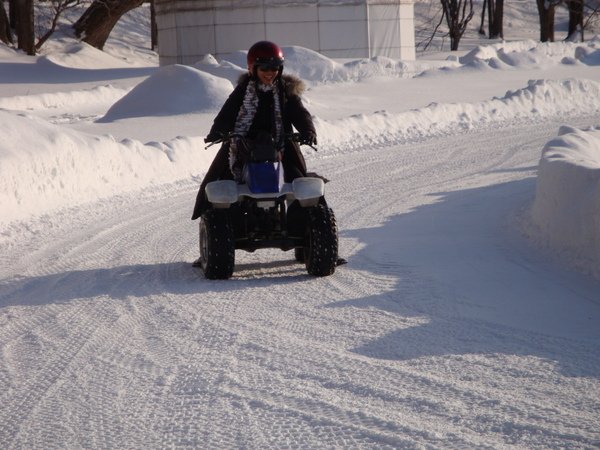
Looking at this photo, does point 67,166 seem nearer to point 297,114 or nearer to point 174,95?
point 297,114

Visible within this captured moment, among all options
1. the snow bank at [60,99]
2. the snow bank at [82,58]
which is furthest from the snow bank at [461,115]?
the snow bank at [82,58]

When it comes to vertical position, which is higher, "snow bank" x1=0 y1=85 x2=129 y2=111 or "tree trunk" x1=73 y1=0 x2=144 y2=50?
"tree trunk" x1=73 y1=0 x2=144 y2=50

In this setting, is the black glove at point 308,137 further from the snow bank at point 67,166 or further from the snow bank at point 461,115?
the snow bank at point 461,115

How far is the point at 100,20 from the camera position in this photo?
44781 millimetres

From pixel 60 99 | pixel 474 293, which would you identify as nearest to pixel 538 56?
pixel 60 99

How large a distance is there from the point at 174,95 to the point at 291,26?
45.3 ft

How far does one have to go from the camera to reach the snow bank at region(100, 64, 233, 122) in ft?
72.2

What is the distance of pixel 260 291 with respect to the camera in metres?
8.16

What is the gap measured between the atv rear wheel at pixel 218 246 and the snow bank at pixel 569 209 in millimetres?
2538

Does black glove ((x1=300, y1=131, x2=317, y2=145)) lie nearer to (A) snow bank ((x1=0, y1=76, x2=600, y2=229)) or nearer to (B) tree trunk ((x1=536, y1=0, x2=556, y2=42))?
(A) snow bank ((x1=0, y1=76, x2=600, y2=229))

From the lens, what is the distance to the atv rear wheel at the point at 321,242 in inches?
333

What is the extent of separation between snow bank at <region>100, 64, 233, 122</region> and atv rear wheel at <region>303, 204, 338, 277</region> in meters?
13.4

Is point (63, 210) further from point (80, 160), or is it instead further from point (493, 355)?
point (493, 355)

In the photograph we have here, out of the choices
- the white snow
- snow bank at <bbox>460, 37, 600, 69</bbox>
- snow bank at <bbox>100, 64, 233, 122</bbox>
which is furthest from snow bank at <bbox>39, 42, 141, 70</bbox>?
the white snow
